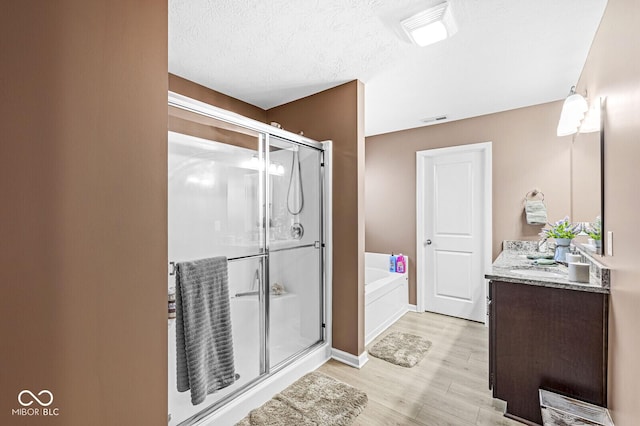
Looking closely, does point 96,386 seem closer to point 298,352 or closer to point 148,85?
point 148,85

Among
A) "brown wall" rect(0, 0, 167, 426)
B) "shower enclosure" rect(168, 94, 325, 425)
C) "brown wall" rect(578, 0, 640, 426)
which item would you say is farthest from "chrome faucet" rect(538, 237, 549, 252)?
"brown wall" rect(0, 0, 167, 426)

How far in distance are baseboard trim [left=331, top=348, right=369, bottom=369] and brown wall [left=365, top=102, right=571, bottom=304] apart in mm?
1591

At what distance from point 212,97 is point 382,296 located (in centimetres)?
272

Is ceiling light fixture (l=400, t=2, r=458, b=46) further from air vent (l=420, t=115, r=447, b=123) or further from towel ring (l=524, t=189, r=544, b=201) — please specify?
towel ring (l=524, t=189, r=544, b=201)

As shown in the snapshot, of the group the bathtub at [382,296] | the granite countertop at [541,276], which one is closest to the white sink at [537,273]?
the granite countertop at [541,276]

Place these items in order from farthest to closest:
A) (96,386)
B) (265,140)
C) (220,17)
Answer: (265,140) → (220,17) → (96,386)

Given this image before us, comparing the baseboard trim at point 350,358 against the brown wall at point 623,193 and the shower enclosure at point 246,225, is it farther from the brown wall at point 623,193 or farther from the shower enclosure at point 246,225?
the brown wall at point 623,193

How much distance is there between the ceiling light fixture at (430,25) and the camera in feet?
5.54

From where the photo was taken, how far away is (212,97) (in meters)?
2.79

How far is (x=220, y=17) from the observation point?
5.83 feet

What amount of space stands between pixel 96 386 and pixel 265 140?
5.65 ft

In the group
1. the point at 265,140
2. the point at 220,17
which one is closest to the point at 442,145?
the point at 265,140

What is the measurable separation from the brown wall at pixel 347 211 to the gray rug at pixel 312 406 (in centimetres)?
46

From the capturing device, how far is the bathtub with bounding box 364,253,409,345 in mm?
3006
